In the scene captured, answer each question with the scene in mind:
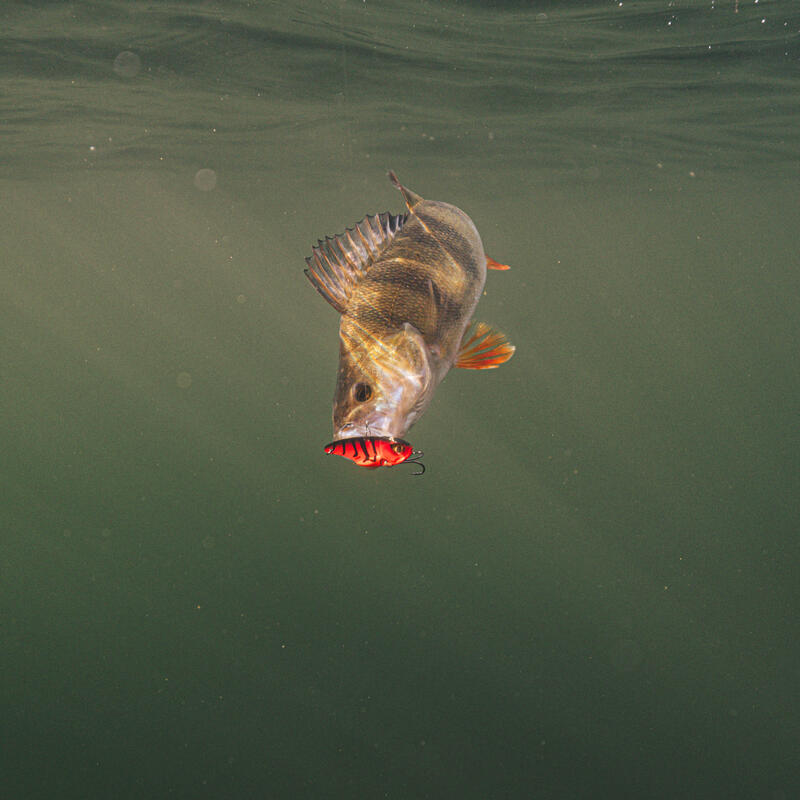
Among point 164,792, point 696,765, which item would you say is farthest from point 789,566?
point 164,792

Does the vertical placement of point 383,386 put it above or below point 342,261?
below

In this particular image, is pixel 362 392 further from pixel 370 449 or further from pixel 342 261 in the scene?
pixel 342 261

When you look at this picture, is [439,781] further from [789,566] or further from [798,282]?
[798,282]

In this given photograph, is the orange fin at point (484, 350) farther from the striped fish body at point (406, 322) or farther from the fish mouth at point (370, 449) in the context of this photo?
the fish mouth at point (370, 449)

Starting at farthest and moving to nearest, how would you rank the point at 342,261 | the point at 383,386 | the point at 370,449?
1. the point at 342,261
2. the point at 383,386
3. the point at 370,449

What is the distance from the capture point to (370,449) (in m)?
1.98

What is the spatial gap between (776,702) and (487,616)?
886 centimetres

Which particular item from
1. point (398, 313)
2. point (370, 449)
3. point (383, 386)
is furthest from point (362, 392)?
point (398, 313)

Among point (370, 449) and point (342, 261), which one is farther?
point (342, 261)

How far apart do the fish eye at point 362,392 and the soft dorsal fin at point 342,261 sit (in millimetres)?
521

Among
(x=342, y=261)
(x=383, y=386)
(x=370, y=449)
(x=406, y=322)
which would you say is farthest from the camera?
(x=342, y=261)

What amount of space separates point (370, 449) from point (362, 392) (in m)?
0.31

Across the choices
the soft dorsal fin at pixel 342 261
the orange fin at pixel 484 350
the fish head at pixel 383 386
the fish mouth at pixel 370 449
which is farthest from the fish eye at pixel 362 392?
the orange fin at pixel 484 350

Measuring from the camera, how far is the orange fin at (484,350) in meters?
2.74
